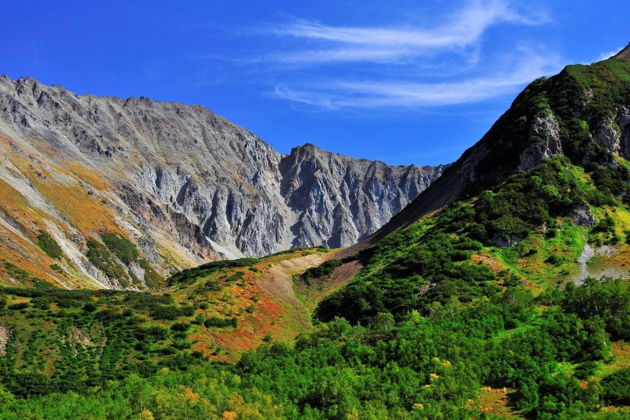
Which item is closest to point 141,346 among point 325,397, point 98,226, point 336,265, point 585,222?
point 325,397

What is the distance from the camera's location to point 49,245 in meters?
127

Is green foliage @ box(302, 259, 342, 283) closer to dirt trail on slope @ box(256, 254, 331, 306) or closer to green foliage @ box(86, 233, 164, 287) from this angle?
dirt trail on slope @ box(256, 254, 331, 306)

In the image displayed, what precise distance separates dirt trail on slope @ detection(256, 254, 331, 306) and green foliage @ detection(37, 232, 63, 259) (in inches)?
2297

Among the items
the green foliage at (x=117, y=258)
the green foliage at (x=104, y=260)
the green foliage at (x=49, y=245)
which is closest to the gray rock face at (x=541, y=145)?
the green foliage at (x=49, y=245)

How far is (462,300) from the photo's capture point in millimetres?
61875

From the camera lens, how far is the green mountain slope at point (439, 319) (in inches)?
1389

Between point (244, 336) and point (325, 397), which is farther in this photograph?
point (244, 336)

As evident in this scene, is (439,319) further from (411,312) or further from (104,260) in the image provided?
(104,260)

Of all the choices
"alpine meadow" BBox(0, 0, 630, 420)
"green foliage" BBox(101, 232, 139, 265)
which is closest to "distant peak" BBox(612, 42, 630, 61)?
"alpine meadow" BBox(0, 0, 630, 420)

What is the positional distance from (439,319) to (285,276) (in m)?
45.4

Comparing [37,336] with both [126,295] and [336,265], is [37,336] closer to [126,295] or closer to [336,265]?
[126,295]

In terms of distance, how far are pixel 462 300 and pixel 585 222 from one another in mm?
27578

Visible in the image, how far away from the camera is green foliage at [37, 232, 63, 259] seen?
123062 millimetres

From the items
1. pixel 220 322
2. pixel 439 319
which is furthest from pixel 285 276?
pixel 439 319
